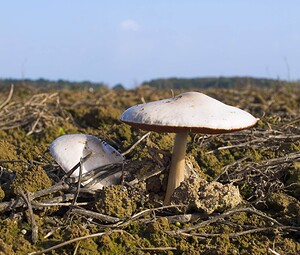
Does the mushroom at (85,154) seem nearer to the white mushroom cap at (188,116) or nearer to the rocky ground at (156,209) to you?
the rocky ground at (156,209)

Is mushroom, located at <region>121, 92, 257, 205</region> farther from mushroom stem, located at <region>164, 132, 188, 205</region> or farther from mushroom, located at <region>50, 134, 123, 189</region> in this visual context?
mushroom, located at <region>50, 134, 123, 189</region>

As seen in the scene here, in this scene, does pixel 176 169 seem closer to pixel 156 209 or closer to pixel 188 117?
pixel 156 209

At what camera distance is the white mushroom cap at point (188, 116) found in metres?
2.63

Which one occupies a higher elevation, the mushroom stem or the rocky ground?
the mushroom stem

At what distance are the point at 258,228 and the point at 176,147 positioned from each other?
642mm

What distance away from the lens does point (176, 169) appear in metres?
3.08

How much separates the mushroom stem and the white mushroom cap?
288mm

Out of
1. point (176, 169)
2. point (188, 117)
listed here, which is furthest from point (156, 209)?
point (188, 117)

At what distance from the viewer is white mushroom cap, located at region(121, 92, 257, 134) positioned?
2.63 meters

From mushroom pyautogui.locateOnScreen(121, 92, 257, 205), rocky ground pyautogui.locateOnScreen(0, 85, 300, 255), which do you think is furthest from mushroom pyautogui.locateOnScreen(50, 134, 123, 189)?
mushroom pyautogui.locateOnScreen(121, 92, 257, 205)

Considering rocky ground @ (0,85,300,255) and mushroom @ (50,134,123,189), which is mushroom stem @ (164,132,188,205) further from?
mushroom @ (50,134,123,189)

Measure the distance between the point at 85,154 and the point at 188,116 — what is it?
32.8 inches

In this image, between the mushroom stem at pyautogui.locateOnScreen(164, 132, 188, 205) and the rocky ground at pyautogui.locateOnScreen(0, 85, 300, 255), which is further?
the mushroom stem at pyautogui.locateOnScreen(164, 132, 188, 205)

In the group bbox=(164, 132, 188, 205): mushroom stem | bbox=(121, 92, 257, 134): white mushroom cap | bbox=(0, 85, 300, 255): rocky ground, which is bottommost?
bbox=(0, 85, 300, 255): rocky ground
